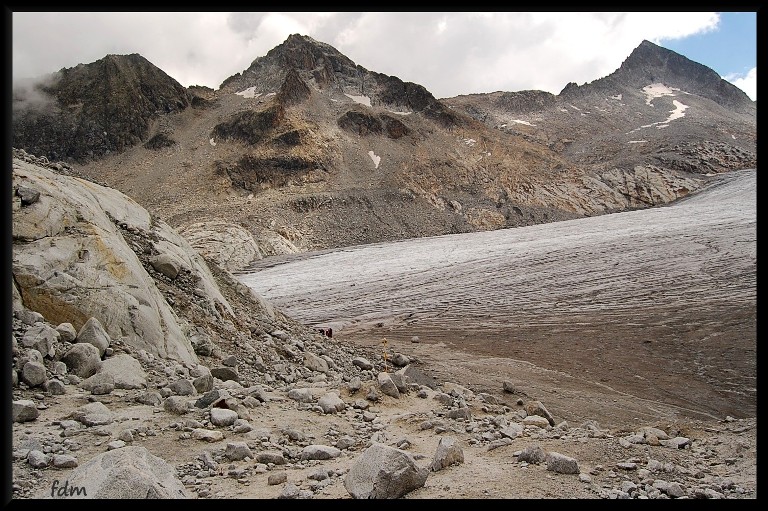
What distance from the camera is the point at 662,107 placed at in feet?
419

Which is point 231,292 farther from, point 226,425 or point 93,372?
point 226,425

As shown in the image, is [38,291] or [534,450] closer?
[534,450]

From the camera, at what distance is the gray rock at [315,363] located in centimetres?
746

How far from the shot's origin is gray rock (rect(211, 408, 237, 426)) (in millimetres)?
4086

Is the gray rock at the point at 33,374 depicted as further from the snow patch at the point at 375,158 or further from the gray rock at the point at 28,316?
the snow patch at the point at 375,158

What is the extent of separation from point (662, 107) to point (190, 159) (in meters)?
116

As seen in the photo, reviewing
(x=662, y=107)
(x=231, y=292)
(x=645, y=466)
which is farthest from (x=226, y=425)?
(x=662, y=107)

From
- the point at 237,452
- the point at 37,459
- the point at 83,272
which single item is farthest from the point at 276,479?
the point at 83,272

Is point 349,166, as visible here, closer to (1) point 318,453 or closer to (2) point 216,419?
(2) point 216,419

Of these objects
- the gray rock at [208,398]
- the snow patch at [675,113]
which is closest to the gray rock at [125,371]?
the gray rock at [208,398]

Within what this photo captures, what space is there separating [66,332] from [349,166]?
57.7 m

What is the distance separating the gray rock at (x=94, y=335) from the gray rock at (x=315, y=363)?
306 centimetres

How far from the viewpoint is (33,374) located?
4.08 meters
